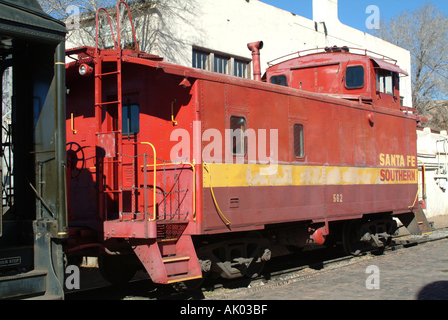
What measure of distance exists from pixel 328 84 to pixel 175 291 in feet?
22.1

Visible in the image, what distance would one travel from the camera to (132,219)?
7.14m

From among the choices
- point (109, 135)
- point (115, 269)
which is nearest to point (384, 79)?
point (109, 135)

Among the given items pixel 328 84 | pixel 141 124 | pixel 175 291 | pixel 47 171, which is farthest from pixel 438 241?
pixel 47 171

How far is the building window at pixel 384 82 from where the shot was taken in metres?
12.2

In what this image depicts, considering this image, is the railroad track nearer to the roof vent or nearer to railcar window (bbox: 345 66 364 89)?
railcar window (bbox: 345 66 364 89)

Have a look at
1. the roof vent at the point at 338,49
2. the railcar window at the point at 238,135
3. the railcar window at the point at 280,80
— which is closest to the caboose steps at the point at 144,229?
the railcar window at the point at 238,135

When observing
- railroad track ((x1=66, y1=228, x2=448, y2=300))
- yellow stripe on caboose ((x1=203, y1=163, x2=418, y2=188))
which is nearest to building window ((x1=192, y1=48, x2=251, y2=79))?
yellow stripe on caboose ((x1=203, y1=163, x2=418, y2=188))

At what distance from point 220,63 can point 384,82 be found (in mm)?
5623

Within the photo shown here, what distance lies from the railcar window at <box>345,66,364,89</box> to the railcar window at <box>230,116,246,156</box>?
481 cm

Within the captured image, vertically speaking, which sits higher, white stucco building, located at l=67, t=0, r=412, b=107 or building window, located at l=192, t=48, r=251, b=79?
white stucco building, located at l=67, t=0, r=412, b=107

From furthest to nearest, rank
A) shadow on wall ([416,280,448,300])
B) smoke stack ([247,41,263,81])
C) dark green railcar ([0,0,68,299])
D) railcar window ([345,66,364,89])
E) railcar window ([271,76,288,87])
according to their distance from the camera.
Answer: railcar window ([271,76,288,87]) < railcar window ([345,66,364,89]) < smoke stack ([247,41,263,81]) < shadow on wall ([416,280,448,300]) < dark green railcar ([0,0,68,299])

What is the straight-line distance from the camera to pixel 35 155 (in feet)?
20.9

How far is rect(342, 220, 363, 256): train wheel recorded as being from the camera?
37.8 ft

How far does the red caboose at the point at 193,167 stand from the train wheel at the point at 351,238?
0.87 m
